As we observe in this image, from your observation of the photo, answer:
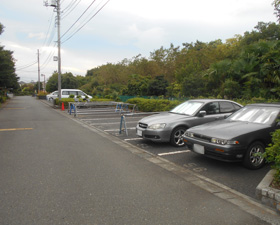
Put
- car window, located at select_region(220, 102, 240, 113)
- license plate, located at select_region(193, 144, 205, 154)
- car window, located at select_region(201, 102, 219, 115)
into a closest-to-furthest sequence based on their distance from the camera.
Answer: license plate, located at select_region(193, 144, 205, 154) → car window, located at select_region(201, 102, 219, 115) → car window, located at select_region(220, 102, 240, 113)

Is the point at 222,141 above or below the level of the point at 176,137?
above

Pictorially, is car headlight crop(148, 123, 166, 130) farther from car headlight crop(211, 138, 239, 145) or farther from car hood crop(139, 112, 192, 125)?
car headlight crop(211, 138, 239, 145)

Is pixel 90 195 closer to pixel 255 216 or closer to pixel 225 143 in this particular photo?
pixel 255 216

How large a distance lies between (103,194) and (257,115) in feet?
13.6

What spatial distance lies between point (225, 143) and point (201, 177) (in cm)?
85

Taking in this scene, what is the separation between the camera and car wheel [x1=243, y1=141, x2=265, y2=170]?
4.89 metres

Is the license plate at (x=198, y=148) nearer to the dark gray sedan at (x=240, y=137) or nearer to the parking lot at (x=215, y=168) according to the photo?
the dark gray sedan at (x=240, y=137)

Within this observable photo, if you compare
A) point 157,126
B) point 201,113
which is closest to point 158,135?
point 157,126

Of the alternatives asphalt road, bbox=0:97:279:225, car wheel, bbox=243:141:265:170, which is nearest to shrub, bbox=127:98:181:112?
asphalt road, bbox=0:97:279:225

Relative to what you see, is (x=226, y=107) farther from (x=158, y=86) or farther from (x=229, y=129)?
(x=158, y=86)

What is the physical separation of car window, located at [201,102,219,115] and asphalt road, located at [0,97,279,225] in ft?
8.63

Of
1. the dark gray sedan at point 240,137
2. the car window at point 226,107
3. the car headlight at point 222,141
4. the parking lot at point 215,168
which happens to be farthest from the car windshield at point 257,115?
the car window at point 226,107

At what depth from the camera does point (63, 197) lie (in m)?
3.72

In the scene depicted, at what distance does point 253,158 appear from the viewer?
503cm
